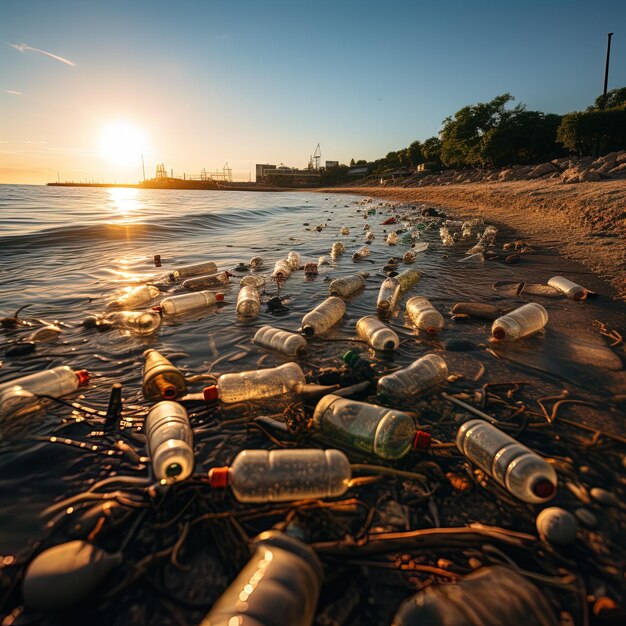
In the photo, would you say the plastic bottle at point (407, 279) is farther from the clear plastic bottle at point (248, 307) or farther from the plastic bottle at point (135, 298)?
the plastic bottle at point (135, 298)

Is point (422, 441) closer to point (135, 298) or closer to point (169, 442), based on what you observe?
point (169, 442)

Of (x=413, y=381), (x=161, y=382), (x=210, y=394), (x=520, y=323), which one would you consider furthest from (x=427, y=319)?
(x=161, y=382)

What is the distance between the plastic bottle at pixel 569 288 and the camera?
605 cm

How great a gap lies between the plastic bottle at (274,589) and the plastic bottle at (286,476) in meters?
0.33

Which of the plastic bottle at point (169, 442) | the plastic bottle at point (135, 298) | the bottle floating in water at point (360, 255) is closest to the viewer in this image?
the plastic bottle at point (169, 442)

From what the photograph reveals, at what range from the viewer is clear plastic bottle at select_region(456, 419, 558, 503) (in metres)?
2.23

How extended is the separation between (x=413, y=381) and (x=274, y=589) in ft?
8.07

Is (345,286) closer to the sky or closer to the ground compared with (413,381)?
closer to the sky

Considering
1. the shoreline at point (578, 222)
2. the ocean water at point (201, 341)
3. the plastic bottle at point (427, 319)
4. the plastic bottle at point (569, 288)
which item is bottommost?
the ocean water at point (201, 341)

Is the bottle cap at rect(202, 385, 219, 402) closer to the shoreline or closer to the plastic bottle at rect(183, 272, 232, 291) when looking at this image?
the plastic bottle at rect(183, 272, 232, 291)

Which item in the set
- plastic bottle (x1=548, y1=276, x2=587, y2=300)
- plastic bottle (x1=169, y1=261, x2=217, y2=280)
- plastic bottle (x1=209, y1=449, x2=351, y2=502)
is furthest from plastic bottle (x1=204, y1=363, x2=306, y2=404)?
plastic bottle (x1=169, y1=261, x2=217, y2=280)

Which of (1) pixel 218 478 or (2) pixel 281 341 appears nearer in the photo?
(1) pixel 218 478

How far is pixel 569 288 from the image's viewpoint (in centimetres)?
628

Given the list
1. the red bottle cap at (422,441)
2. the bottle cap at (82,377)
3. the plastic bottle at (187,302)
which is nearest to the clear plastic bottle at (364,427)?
the red bottle cap at (422,441)
